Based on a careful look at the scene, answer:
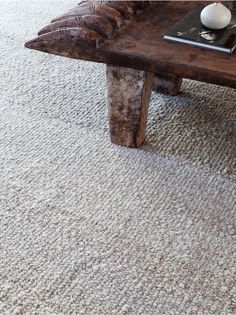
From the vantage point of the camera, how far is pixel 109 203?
51.8 inches

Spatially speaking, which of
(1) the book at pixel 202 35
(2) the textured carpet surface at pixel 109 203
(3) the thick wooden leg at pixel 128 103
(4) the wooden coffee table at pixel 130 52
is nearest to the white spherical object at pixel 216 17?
(1) the book at pixel 202 35

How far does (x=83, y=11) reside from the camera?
4.70 ft

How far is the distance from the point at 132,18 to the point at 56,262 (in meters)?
0.80

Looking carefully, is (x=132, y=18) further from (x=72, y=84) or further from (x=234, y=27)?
(x=72, y=84)

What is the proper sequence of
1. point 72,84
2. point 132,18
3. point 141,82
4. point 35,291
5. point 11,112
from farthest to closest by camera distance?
point 72,84 < point 11,112 < point 132,18 < point 141,82 < point 35,291

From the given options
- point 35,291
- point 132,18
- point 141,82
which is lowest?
point 35,291

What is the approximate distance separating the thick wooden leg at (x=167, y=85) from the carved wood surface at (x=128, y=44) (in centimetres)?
29

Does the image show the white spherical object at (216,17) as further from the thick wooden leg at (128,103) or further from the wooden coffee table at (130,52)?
the thick wooden leg at (128,103)

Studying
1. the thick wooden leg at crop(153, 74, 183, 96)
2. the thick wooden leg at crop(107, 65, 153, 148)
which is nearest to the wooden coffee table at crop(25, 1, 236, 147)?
the thick wooden leg at crop(107, 65, 153, 148)

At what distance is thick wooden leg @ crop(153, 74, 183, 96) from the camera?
1.76m

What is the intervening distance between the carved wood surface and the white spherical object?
12 centimetres

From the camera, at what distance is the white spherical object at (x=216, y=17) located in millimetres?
1359

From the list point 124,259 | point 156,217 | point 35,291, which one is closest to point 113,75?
point 156,217

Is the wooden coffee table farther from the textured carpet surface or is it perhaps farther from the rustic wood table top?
the textured carpet surface
